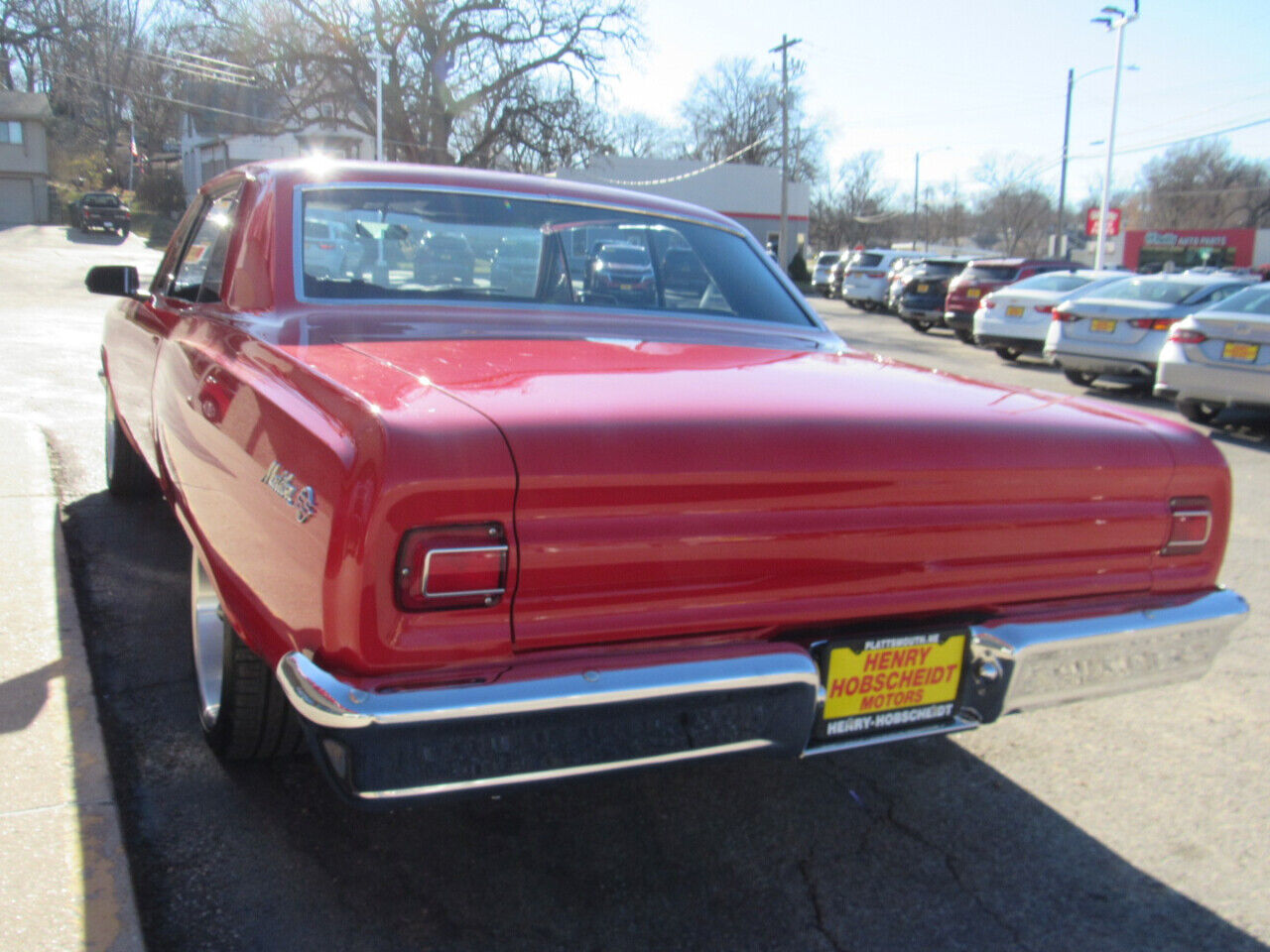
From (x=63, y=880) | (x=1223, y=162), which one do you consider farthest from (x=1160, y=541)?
(x=1223, y=162)

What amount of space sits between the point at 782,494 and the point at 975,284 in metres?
17.7

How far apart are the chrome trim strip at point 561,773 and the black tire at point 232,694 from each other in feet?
2.47

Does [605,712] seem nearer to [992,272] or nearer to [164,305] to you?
[164,305]

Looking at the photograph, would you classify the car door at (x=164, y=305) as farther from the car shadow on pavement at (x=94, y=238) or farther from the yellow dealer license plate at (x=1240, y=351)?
the car shadow on pavement at (x=94, y=238)

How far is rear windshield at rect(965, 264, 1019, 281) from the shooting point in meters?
18.5

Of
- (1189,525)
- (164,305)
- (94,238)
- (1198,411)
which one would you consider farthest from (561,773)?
(94,238)

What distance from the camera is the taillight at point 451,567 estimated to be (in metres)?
1.83

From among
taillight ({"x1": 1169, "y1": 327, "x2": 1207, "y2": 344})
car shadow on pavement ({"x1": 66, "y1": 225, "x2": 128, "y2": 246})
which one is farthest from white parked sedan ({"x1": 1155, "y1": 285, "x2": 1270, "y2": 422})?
car shadow on pavement ({"x1": 66, "y1": 225, "x2": 128, "y2": 246})

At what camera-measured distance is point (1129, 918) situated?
2477 millimetres

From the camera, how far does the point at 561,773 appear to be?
191 centimetres

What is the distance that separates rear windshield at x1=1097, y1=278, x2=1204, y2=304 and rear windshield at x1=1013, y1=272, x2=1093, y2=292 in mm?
2500

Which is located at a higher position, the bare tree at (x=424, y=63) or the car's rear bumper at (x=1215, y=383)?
the bare tree at (x=424, y=63)

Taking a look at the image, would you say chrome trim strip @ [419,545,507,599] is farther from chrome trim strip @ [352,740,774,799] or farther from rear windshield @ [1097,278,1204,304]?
rear windshield @ [1097,278,1204,304]

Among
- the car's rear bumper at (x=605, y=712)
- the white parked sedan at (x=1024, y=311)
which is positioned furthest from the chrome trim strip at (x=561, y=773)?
the white parked sedan at (x=1024, y=311)
